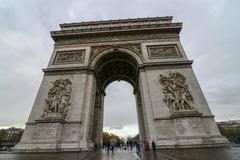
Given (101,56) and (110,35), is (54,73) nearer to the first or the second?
(101,56)

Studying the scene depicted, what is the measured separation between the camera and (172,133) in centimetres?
1184

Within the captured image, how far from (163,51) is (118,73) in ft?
25.3

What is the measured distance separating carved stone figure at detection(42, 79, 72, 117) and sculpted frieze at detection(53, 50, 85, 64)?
9.15 ft

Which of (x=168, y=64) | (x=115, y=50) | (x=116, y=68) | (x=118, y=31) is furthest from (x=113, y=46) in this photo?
(x=168, y=64)

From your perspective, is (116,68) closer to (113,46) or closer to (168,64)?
(113,46)

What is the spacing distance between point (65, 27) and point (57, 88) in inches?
407

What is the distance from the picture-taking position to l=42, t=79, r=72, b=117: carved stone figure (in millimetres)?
12867

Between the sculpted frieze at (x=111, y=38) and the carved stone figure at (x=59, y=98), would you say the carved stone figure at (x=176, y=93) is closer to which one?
the sculpted frieze at (x=111, y=38)

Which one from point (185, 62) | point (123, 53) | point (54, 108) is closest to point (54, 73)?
point (54, 108)

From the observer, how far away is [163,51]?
54.5 ft

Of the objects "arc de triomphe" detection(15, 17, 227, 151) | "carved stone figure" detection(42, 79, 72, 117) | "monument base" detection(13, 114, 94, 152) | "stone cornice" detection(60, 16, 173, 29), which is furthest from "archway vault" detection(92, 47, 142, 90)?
"monument base" detection(13, 114, 94, 152)

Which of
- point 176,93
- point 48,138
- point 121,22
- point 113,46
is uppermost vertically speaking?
point 121,22

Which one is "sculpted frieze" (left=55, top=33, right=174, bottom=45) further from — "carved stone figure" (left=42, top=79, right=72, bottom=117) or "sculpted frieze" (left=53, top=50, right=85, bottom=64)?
"carved stone figure" (left=42, top=79, right=72, bottom=117)

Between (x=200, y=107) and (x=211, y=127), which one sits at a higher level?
(x=200, y=107)
